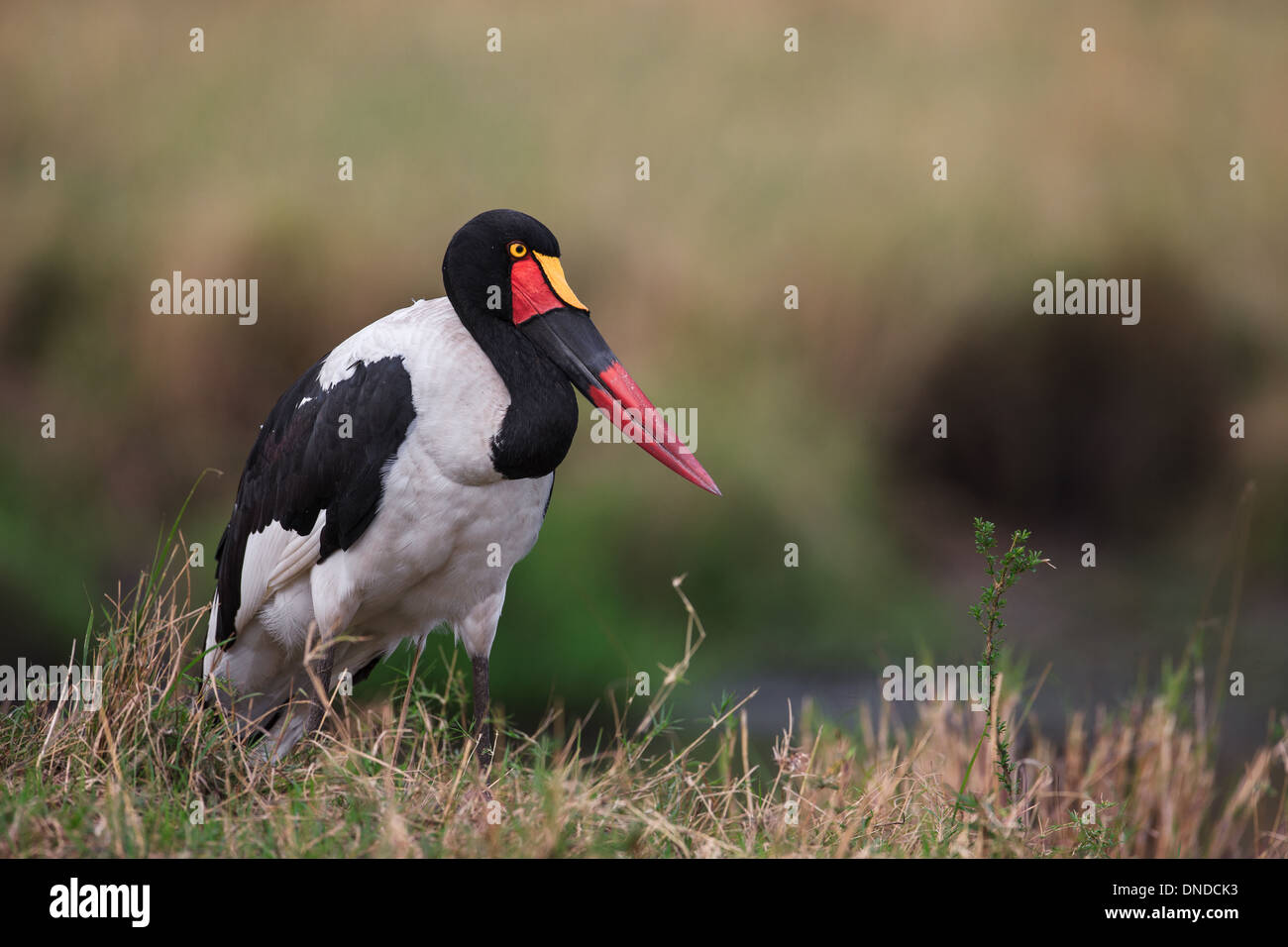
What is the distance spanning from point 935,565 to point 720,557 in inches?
61.0

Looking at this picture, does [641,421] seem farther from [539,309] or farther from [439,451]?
[439,451]

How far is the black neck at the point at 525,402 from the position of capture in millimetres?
4555

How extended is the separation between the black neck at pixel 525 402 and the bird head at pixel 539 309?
2 cm

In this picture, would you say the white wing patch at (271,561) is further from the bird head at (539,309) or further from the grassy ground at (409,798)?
the bird head at (539,309)

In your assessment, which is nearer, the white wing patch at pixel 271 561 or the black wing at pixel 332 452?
the black wing at pixel 332 452

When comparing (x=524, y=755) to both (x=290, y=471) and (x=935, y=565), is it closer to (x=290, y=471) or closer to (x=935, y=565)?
(x=290, y=471)

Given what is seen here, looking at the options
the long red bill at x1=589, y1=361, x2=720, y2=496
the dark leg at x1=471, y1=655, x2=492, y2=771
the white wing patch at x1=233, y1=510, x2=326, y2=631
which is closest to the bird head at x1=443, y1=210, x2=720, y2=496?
the long red bill at x1=589, y1=361, x2=720, y2=496

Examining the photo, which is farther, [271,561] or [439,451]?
[271,561]

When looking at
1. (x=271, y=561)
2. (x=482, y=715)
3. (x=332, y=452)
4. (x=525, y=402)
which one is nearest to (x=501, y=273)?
(x=525, y=402)

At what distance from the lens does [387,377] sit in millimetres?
4617

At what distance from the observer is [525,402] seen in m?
4.61

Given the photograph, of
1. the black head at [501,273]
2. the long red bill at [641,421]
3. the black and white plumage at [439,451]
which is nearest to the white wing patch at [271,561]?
the black and white plumage at [439,451]

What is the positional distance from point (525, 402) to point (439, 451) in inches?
11.9
